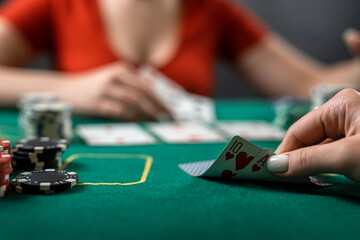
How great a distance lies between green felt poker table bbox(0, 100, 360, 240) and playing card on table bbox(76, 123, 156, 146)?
0.44 meters

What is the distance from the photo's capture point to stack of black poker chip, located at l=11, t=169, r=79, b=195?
921 millimetres

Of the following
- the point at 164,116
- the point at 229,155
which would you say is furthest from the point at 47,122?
the point at 229,155

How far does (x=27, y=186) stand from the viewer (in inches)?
36.4

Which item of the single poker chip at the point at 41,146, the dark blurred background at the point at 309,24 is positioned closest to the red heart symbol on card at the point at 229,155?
the single poker chip at the point at 41,146

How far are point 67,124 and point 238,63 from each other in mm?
2018

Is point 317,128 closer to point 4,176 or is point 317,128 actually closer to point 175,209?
point 175,209

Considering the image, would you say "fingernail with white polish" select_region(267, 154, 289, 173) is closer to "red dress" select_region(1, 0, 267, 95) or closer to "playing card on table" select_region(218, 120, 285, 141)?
"playing card on table" select_region(218, 120, 285, 141)

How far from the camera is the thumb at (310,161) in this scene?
0.93 metres

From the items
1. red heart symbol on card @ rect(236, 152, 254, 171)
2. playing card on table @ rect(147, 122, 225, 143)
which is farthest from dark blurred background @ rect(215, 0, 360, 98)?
red heart symbol on card @ rect(236, 152, 254, 171)

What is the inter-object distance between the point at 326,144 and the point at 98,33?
233 centimetres

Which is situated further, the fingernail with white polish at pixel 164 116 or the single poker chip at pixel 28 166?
the fingernail with white polish at pixel 164 116

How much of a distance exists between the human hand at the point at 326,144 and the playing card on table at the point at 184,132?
68cm

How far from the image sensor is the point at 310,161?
0.96 meters

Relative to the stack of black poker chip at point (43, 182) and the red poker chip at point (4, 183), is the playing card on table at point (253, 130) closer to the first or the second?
the stack of black poker chip at point (43, 182)
